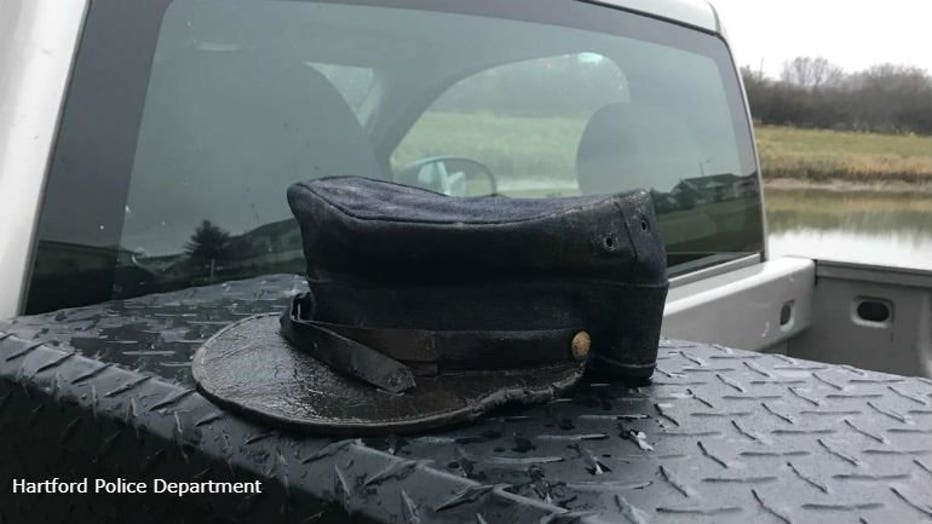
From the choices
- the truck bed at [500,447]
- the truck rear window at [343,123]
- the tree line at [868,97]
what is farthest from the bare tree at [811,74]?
the truck bed at [500,447]

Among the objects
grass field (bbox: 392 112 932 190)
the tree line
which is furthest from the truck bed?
the tree line

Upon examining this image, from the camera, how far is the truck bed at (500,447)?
0.80 meters

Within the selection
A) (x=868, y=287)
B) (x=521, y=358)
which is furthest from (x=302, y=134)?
(x=868, y=287)

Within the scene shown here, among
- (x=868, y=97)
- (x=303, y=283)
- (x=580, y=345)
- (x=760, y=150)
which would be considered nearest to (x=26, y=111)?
(x=303, y=283)

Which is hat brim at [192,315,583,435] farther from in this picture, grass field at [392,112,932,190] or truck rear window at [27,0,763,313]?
grass field at [392,112,932,190]

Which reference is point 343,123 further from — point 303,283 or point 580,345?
point 580,345

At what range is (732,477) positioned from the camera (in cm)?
85

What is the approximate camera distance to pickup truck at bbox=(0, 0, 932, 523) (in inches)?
34.0

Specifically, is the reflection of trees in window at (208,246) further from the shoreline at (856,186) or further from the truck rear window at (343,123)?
the shoreline at (856,186)

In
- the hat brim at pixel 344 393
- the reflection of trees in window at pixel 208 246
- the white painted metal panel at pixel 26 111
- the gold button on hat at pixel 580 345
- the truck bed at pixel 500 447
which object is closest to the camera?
the truck bed at pixel 500 447

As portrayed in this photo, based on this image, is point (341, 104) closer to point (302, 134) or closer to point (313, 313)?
point (302, 134)

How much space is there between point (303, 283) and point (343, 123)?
43 cm

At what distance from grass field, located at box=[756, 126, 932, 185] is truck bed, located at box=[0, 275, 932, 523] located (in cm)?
207

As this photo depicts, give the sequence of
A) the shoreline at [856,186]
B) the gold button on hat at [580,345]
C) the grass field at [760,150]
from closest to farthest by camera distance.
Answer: the gold button on hat at [580,345]
the grass field at [760,150]
the shoreline at [856,186]
